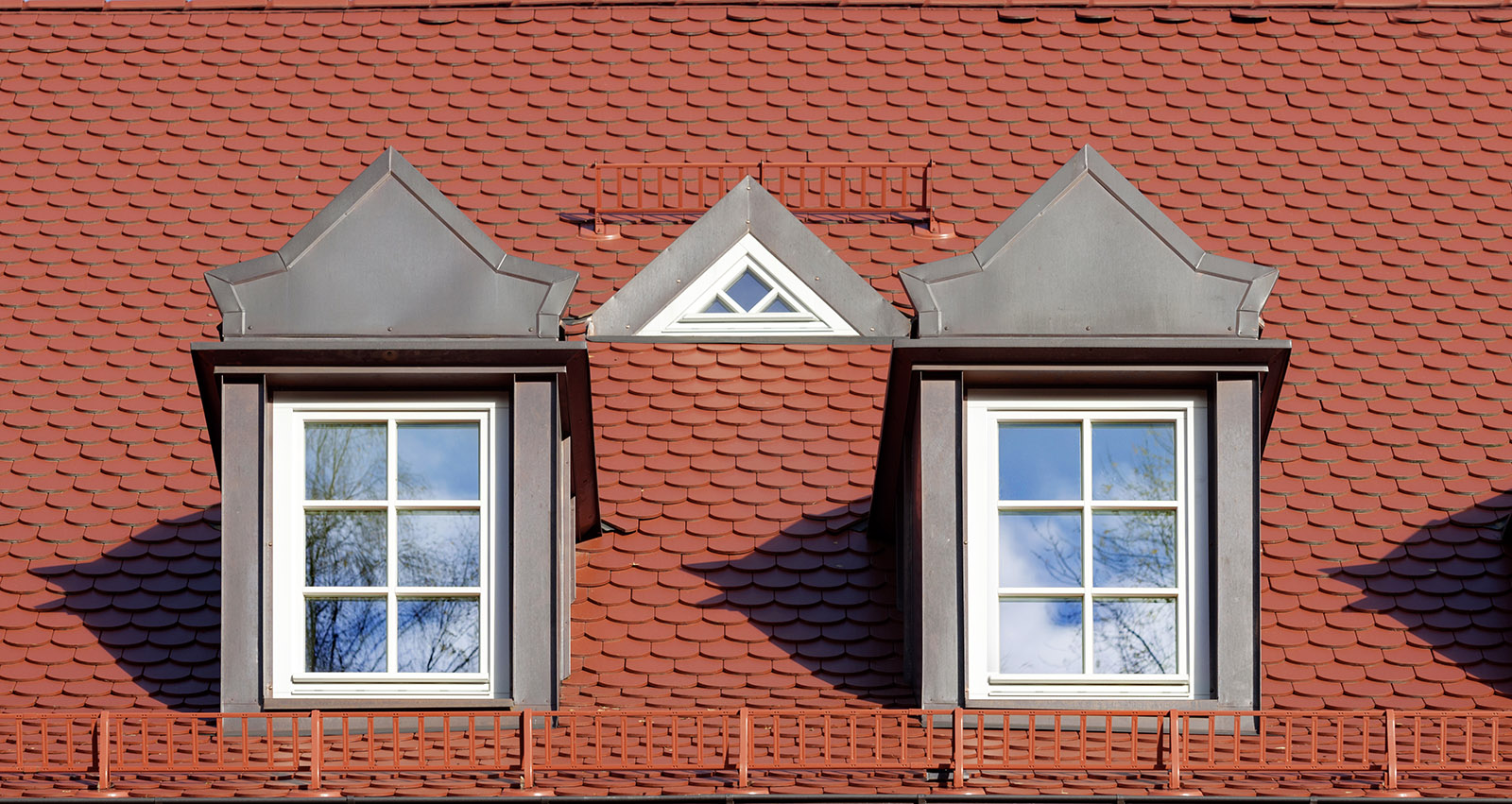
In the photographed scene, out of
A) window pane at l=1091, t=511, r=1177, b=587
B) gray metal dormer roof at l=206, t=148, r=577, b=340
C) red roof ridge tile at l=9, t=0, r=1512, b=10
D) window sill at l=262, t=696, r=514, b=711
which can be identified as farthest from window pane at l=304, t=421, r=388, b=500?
red roof ridge tile at l=9, t=0, r=1512, b=10

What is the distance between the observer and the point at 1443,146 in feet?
41.6

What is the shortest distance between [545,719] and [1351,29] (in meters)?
7.59

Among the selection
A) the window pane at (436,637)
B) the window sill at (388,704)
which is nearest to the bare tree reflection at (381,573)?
the window pane at (436,637)

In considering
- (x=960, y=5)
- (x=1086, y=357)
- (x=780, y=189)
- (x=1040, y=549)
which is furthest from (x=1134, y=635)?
(x=960, y=5)

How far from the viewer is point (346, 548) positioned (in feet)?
30.6

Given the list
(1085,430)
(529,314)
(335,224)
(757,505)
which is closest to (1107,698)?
(1085,430)

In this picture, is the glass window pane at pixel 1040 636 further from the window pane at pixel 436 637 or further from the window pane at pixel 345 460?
the window pane at pixel 345 460

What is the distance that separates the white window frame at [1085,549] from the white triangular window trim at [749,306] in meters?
1.87

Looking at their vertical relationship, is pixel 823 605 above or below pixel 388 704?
above

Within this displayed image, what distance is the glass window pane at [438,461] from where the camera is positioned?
9359 mm

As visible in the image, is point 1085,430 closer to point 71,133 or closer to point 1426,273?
point 1426,273

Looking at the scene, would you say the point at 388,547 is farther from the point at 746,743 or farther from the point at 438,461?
the point at 746,743

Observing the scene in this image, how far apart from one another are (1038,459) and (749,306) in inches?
90.0

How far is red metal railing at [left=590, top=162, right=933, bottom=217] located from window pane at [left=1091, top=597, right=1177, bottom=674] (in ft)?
12.1
